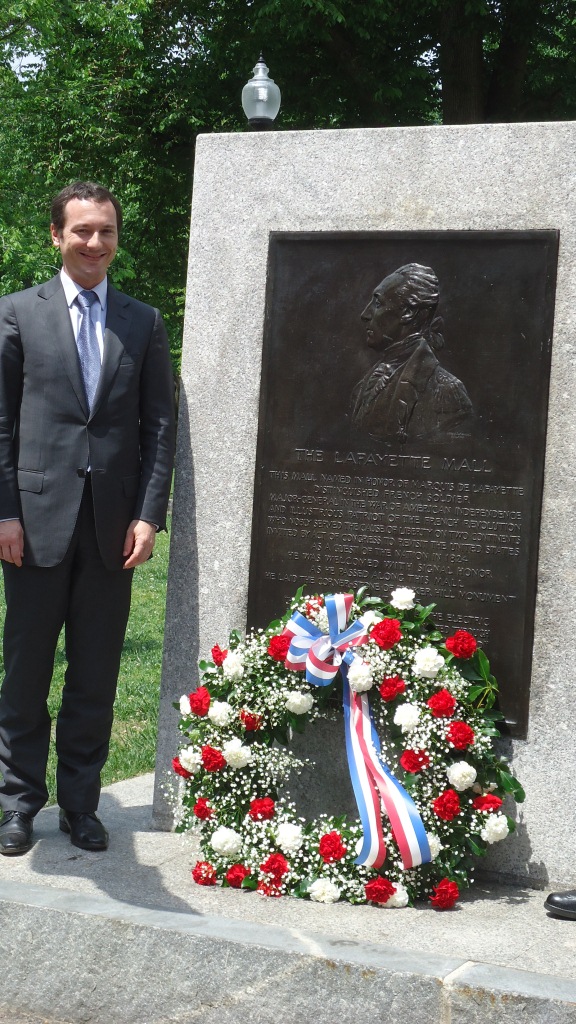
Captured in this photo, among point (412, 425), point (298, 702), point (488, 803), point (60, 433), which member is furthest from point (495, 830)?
point (60, 433)

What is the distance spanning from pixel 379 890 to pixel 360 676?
66 cm

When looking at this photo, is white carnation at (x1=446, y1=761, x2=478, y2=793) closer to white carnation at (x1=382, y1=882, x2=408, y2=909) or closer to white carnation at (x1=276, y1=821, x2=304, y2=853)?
white carnation at (x1=382, y1=882, x2=408, y2=909)

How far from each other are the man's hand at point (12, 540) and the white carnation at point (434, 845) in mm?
1604

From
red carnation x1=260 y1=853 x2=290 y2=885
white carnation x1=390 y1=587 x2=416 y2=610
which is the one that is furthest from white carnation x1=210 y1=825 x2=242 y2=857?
white carnation x1=390 y1=587 x2=416 y2=610

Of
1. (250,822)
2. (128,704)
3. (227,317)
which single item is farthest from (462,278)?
(128,704)

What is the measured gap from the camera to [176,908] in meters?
3.40

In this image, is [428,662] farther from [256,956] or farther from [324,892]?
[256,956]

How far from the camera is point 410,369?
390cm

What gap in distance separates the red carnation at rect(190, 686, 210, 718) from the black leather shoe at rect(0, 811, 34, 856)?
0.69 m

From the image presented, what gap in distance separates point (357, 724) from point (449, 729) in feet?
1.09

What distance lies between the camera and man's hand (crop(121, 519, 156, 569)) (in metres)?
3.87

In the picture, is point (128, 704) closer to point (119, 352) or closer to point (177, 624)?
point (177, 624)

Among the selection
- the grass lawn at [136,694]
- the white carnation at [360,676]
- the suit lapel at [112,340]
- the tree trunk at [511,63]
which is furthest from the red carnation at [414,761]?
the tree trunk at [511,63]

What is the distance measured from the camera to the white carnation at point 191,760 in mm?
3824
